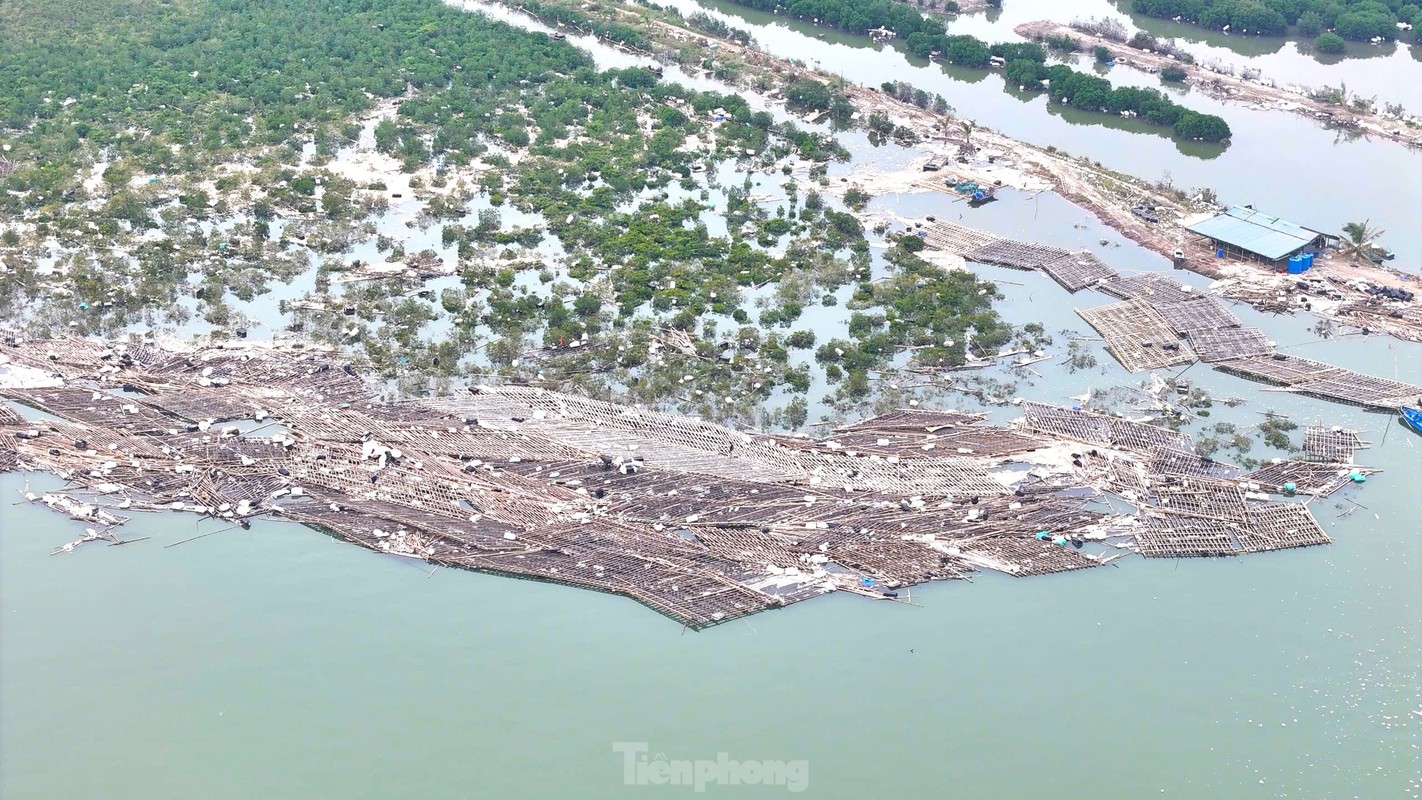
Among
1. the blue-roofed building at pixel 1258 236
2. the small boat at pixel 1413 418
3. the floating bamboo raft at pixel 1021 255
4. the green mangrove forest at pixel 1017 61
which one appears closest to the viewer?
the small boat at pixel 1413 418

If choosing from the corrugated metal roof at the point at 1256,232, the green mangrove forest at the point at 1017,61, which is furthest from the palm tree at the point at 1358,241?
the green mangrove forest at the point at 1017,61

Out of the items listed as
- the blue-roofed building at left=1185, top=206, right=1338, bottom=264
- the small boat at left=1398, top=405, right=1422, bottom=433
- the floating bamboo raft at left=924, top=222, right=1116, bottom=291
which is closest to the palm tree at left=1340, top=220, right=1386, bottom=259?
the blue-roofed building at left=1185, top=206, right=1338, bottom=264

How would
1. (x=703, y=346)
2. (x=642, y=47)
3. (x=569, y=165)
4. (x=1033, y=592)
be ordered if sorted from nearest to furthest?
(x=1033, y=592) → (x=703, y=346) → (x=569, y=165) → (x=642, y=47)

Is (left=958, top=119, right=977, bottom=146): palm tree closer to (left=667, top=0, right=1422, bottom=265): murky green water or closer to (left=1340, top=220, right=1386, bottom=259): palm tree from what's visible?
(left=667, top=0, right=1422, bottom=265): murky green water

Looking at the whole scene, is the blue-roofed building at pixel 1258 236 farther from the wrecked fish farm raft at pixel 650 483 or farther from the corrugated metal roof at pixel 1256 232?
the wrecked fish farm raft at pixel 650 483

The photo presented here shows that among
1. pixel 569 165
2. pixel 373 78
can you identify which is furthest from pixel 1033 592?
pixel 373 78

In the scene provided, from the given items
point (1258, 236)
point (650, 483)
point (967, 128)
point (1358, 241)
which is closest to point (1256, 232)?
point (1258, 236)

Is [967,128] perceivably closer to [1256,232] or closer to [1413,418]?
[1256,232]

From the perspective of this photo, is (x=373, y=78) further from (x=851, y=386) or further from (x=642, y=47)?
(x=851, y=386)
